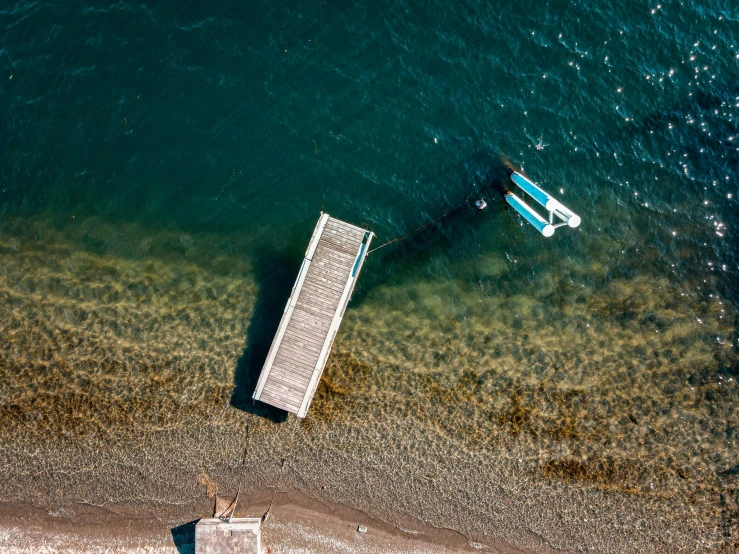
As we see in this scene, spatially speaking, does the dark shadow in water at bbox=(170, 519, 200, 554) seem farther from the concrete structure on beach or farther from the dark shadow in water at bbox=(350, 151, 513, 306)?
the dark shadow in water at bbox=(350, 151, 513, 306)

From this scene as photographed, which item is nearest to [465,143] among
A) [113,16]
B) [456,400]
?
[456,400]

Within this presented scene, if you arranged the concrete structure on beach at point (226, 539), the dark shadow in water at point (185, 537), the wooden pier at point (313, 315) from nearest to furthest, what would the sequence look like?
the concrete structure on beach at point (226, 539), the dark shadow in water at point (185, 537), the wooden pier at point (313, 315)

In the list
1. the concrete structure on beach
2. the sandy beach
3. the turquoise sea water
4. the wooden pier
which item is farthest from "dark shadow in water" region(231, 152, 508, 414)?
the concrete structure on beach

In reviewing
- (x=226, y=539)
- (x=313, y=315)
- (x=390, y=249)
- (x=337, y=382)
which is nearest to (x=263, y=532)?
(x=226, y=539)

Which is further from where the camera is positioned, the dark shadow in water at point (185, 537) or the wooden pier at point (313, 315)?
the wooden pier at point (313, 315)

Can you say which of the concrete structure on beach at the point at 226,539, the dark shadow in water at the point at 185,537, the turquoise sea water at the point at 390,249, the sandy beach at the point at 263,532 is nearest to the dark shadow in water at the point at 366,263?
the turquoise sea water at the point at 390,249

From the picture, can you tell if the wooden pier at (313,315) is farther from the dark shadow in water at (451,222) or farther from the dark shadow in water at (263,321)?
the dark shadow in water at (451,222)

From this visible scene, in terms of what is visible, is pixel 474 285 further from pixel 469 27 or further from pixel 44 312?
pixel 44 312

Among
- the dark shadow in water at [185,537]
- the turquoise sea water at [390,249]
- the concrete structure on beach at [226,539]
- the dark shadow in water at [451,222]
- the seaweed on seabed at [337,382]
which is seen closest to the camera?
the concrete structure on beach at [226,539]
